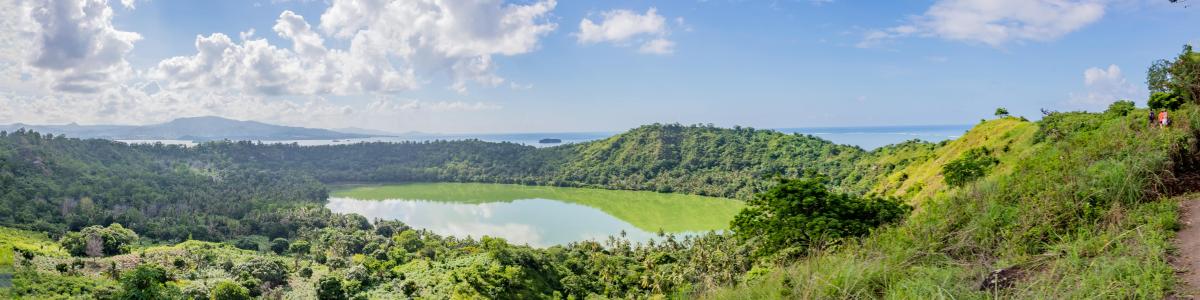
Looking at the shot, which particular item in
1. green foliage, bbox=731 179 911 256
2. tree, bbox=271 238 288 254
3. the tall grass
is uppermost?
the tall grass

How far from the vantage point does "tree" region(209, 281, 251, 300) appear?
29.1 m

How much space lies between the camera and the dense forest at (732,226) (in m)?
3.90

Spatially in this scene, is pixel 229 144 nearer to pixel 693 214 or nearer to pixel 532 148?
pixel 532 148

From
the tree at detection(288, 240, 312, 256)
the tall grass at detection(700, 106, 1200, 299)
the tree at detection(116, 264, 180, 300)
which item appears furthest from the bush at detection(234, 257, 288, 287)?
the tall grass at detection(700, 106, 1200, 299)

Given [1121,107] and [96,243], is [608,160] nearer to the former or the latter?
[96,243]

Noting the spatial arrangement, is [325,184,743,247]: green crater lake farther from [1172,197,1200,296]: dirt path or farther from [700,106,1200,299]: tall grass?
[1172,197,1200,296]: dirt path

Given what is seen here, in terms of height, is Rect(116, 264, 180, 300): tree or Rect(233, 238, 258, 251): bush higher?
Rect(116, 264, 180, 300): tree

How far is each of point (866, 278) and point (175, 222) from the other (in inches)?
3467

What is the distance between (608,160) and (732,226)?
4502 inches

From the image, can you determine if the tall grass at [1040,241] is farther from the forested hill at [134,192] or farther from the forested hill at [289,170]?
the forested hill at [134,192]

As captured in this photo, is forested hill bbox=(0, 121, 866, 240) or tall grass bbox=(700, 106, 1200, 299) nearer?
tall grass bbox=(700, 106, 1200, 299)

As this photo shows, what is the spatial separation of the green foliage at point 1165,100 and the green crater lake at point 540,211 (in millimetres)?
52621

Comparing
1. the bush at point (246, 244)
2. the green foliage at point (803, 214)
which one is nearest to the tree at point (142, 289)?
the green foliage at point (803, 214)

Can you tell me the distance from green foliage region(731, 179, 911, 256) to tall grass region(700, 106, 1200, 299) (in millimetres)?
5908
